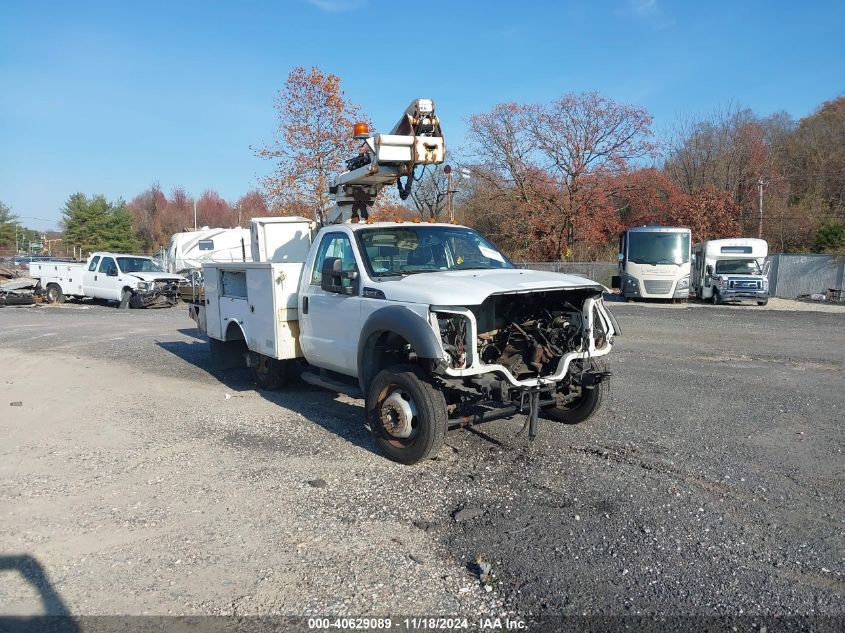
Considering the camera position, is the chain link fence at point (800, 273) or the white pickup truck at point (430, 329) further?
the chain link fence at point (800, 273)

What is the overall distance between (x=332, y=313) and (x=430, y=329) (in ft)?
6.09

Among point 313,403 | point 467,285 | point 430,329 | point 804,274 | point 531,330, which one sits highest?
point 467,285

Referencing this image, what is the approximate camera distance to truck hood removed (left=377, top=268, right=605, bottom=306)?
17.4 ft

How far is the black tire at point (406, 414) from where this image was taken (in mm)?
5371

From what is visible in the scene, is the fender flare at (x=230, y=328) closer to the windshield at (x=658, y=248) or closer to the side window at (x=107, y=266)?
the side window at (x=107, y=266)

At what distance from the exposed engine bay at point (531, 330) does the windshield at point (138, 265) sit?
1921 centimetres

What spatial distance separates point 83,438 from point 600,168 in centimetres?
3113

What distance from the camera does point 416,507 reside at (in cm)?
485

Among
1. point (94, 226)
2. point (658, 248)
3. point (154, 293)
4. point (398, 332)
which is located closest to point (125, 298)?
point (154, 293)

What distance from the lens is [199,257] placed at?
27078mm

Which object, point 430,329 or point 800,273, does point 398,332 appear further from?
point 800,273

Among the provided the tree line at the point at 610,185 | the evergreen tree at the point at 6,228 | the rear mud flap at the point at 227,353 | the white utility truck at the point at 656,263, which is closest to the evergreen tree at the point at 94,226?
the evergreen tree at the point at 6,228

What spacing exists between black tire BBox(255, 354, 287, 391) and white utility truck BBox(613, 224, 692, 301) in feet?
63.7

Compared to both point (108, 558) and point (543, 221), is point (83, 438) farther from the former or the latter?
point (543, 221)
